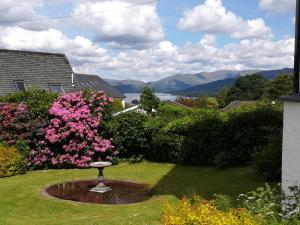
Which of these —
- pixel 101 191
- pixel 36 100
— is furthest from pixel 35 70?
pixel 101 191

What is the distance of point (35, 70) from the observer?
42125mm

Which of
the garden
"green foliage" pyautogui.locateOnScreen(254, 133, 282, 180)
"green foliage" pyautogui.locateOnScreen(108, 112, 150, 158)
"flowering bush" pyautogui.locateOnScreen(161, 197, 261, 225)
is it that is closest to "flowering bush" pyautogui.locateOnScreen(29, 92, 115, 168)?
the garden

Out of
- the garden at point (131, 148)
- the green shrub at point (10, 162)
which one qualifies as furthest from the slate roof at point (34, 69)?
the green shrub at point (10, 162)

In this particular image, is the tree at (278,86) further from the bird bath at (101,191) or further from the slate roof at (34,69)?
the bird bath at (101,191)

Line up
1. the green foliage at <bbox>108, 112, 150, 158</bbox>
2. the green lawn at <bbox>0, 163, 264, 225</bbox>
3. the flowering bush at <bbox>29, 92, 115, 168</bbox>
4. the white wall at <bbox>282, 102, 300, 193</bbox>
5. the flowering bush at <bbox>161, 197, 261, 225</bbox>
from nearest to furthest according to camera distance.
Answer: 1. the flowering bush at <bbox>161, 197, 261, 225</bbox>
2. the white wall at <bbox>282, 102, 300, 193</bbox>
3. the green lawn at <bbox>0, 163, 264, 225</bbox>
4. the flowering bush at <bbox>29, 92, 115, 168</bbox>
5. the green foliage at <bbox>108, 112, 150, 158</bbox>

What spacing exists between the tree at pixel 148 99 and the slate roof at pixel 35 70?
1315 cm

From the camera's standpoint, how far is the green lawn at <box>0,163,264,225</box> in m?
10.1

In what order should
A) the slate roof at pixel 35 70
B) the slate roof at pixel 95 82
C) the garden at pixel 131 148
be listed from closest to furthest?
the garden at pixel 131 148 < the slate roof at pixel 35 70 < the slate roof at pixel 95 82

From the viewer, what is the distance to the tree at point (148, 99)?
25675 mm

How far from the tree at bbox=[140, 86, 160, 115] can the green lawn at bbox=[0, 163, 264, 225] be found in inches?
291

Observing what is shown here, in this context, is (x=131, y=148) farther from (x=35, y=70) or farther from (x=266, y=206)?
(x=35, y=70)

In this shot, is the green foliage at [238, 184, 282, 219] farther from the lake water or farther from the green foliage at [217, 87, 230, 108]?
the green foliage at [217, 87, 230, 108]

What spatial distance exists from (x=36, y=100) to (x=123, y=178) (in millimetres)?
6071

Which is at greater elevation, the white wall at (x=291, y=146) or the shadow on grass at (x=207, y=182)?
the white wall at (x=291, y=146)
